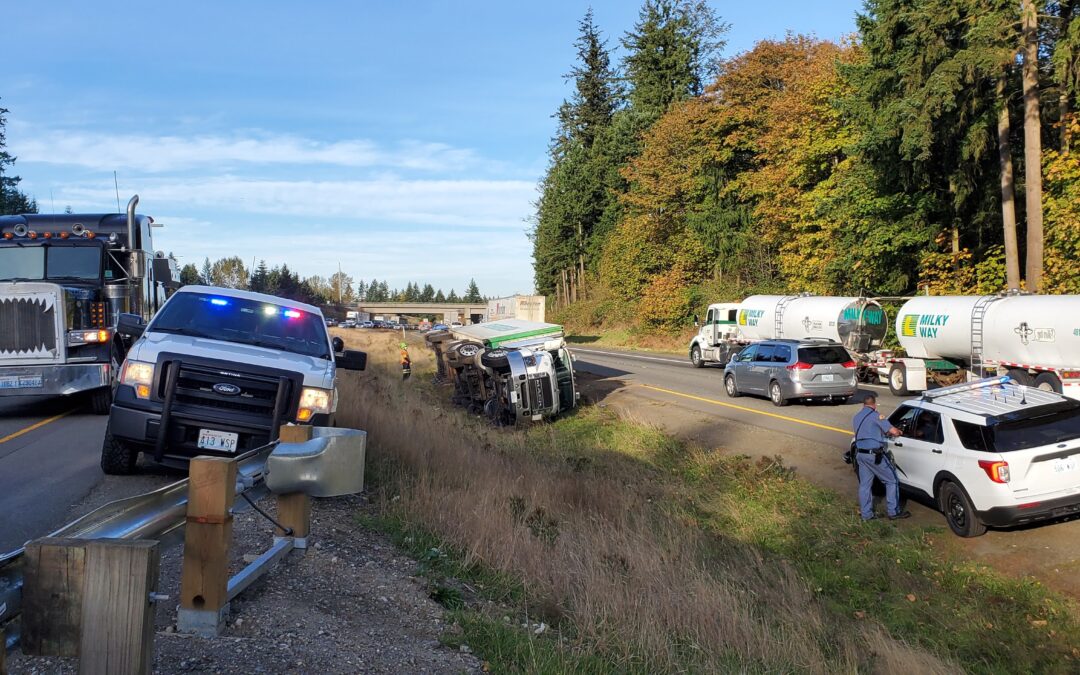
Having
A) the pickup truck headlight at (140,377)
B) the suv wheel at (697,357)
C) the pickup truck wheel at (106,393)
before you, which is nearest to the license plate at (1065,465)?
the pickup truck headlight at (140,377)

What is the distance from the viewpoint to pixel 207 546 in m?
4.30

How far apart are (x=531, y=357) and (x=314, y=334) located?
12.4 m

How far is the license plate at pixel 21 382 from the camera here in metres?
14.7

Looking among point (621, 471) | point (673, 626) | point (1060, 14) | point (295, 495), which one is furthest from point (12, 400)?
point (1060, 14)

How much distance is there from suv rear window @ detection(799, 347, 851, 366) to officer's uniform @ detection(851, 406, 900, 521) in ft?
33.1

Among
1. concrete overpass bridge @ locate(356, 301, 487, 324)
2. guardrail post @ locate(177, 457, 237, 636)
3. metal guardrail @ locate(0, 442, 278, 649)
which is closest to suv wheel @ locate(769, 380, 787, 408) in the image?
metal guardrail @ locate(0, 442, 278, 649)

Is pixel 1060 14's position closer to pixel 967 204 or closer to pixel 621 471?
pixel 967 204

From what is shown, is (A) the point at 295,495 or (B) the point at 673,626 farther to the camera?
(B) the point at 673,626

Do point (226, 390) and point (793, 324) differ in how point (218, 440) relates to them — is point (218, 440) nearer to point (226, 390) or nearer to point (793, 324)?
point (226, 390)

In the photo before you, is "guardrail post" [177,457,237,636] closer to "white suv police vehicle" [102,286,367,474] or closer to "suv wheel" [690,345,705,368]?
"white suv police vehicle" [102,286,367,474]

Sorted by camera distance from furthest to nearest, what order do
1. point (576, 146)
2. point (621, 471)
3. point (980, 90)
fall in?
point (576, 146) < point (980, 90) < point (621, 471)

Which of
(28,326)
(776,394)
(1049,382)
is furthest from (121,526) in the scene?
(1049,382)

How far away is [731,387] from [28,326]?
18.4 metres

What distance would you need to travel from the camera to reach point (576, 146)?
79.8 m
